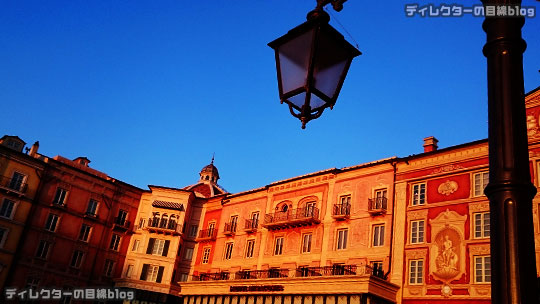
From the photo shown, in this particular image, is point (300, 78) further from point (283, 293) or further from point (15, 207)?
point (15, 207)

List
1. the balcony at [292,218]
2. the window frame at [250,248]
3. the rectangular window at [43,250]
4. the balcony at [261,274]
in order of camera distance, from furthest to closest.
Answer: the rectangular window at [43,250], the window frame at [250,248], the balcony at [292,218], the balcony at [261,274]

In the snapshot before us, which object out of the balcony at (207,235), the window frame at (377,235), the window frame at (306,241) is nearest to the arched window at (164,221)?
the balcony at (207,235)

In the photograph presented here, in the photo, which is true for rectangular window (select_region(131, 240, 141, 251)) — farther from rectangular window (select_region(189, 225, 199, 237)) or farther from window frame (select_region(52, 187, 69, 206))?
window frame (select_region(52, 187, 69, 206))

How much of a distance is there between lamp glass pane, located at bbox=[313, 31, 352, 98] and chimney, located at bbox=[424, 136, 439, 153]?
31623mm

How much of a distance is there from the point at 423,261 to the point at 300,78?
27.8m

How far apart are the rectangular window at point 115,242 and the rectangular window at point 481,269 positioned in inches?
1332

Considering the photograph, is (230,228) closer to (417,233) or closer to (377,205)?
(377,205)

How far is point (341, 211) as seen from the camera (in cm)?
3512

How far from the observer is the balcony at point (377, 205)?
32.7m

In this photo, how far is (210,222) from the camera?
4788 centimetres

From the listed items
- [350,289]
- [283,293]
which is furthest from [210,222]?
[350,289]

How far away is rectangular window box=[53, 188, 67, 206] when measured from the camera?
147 ft

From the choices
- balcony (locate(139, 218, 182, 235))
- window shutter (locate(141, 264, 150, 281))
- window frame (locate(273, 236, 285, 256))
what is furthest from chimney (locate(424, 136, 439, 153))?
window shutter (locate(141, 264, 150, 281))

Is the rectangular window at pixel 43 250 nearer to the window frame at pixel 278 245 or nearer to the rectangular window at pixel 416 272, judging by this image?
the window frame at pixel 278 245
